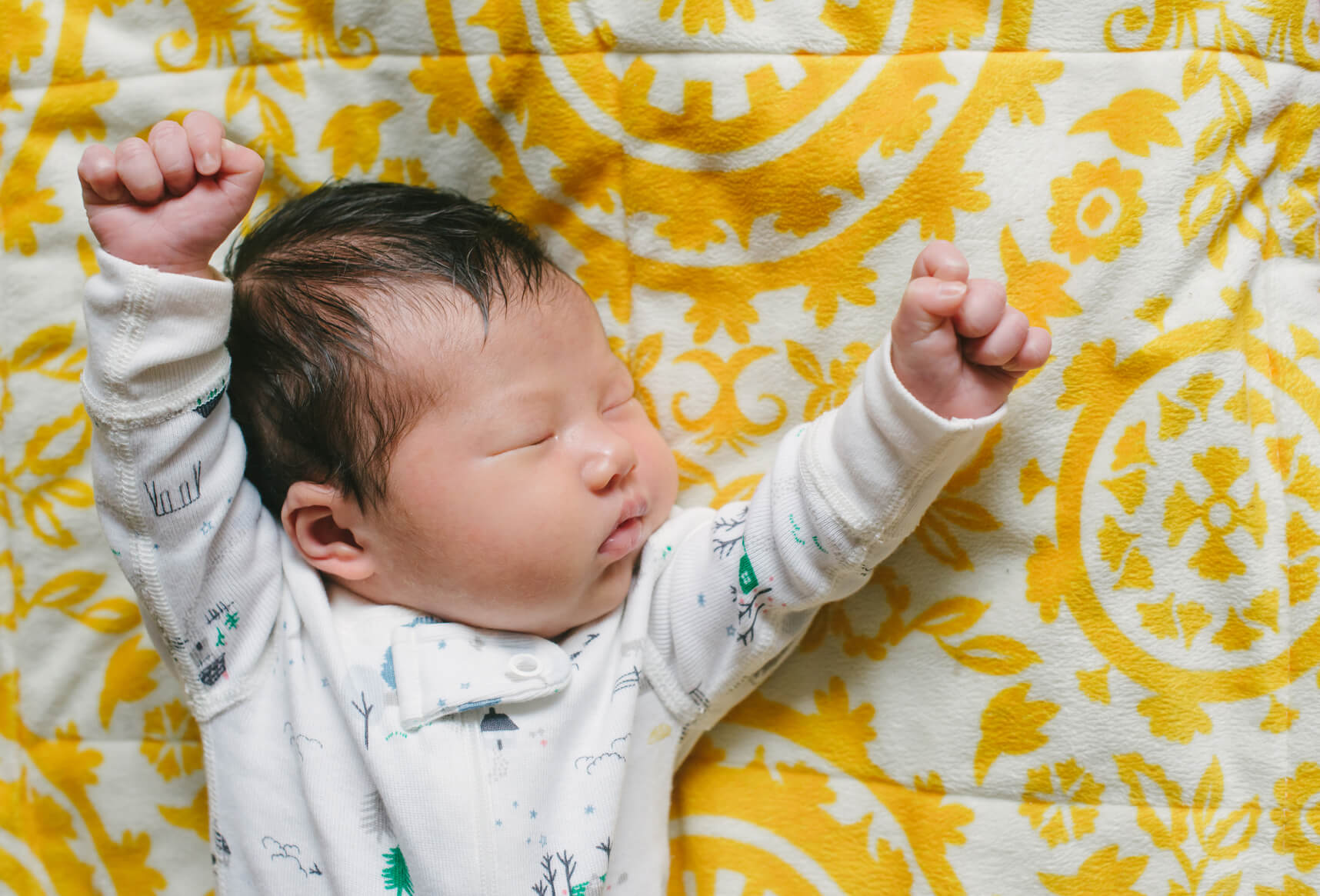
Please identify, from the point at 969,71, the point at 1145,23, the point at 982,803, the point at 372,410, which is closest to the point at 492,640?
the point at 372,410

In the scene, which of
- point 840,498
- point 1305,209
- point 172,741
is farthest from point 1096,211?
point 172,741

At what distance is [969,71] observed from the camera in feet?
3.49

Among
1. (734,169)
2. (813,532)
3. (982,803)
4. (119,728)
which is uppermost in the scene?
(734,169)

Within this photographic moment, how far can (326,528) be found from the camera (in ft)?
3.39

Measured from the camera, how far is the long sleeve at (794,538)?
93 centimetres

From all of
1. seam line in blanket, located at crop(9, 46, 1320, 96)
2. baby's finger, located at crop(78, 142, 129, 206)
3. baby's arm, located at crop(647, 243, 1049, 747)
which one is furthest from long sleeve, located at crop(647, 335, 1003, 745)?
baby's finger, located at crop(78, 142, 129, 206)

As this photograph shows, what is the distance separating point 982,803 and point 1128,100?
678 millimetres

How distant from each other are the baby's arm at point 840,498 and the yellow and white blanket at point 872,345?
110 millimetres

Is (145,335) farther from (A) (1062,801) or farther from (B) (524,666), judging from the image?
(A) (1062,801)

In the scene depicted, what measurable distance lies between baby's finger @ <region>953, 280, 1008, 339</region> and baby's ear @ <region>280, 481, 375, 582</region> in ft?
1.79

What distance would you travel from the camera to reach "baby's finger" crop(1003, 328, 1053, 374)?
915 millimetres

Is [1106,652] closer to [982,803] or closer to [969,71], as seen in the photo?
[982,803]

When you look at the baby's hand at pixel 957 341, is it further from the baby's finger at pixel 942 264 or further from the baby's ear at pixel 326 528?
the baby's ear at pixel 326 528

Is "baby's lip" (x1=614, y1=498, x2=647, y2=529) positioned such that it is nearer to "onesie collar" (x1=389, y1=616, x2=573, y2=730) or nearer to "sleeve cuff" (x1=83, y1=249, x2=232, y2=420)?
"onesie collar" (x1=389, y1=616, x2=573, y2=730)
